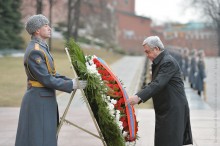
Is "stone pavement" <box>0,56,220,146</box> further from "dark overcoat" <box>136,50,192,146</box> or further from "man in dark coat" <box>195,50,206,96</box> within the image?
"man in dark coat" <box>195,50,206,96</box>

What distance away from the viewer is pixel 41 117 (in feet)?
17.6

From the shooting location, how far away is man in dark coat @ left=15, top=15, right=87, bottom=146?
5.30 meters

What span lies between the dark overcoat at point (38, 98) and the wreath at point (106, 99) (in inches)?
11.7

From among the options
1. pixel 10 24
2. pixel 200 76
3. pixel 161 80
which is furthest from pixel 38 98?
pixel 10 24

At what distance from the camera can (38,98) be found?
17.5ft

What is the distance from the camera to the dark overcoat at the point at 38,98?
5.29 metres

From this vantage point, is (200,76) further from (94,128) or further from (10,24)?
(10,24)

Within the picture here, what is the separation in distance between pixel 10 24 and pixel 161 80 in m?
34.4

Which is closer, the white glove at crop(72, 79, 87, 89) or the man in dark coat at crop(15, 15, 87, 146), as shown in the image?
the man in dark coat at crop(15, 15, 87, 146)

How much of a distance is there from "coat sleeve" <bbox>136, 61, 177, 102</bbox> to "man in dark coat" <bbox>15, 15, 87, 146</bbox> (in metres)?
0.82

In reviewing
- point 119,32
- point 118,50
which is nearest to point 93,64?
point 118,50

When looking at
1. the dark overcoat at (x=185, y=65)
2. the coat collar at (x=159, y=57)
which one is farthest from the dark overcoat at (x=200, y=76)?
the coat collar at (x=159, y=57)

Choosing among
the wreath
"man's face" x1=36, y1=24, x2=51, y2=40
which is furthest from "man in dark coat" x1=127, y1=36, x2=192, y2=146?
"man's face" x1=36, y1=24, x2=51, y2=40

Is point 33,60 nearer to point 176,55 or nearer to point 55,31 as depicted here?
Result: point 176,55
